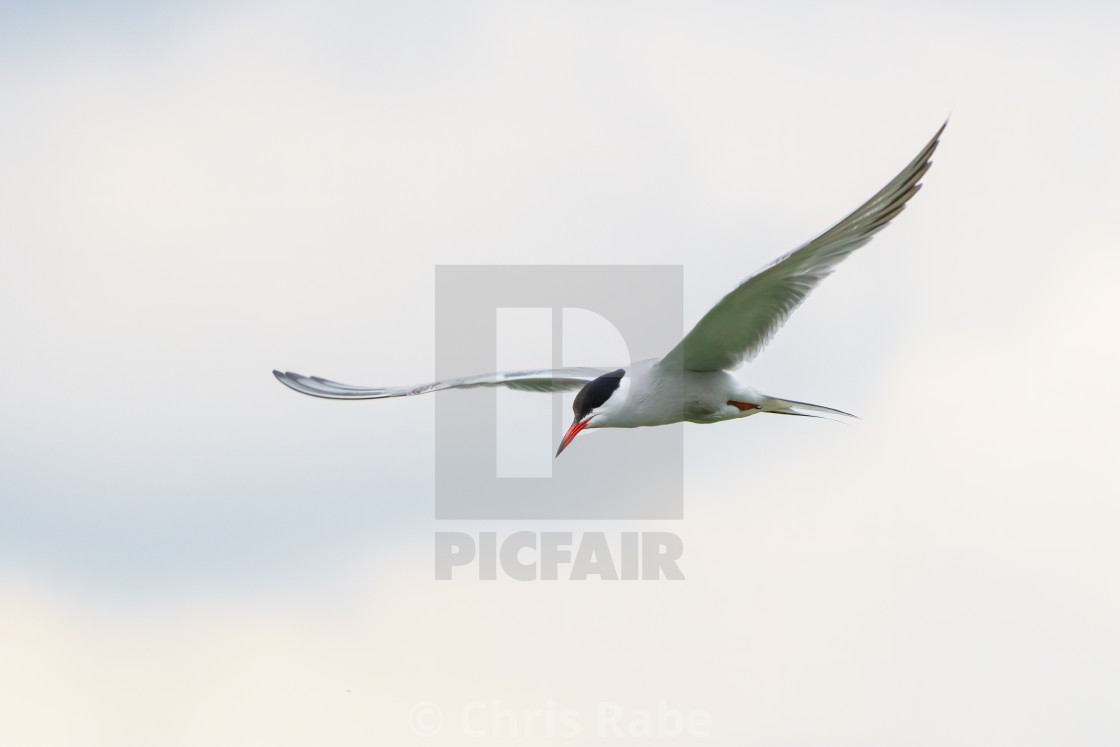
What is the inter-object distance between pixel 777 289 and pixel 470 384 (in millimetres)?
3699

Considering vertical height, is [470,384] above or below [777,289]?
below

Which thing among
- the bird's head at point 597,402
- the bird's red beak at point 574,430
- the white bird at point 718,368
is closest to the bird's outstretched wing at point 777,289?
the white bird at point 718,368

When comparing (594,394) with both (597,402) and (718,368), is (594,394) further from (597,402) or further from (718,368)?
(718,368)

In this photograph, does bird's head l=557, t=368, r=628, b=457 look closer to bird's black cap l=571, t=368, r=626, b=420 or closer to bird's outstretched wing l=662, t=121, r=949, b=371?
bird's black cap l=571, t=368, r=626, b=420

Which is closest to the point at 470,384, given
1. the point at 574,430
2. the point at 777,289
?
the point at 574,430

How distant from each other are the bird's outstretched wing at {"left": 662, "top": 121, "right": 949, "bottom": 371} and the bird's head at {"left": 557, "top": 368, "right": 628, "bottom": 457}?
536 mm

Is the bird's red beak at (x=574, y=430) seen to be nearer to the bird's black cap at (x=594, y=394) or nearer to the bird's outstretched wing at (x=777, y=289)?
the bird's black cap at (x=594, y=394)

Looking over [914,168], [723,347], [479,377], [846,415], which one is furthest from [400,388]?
[914,168]

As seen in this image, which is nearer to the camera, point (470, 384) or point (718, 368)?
point (718, 368)

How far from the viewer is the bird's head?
11.8m

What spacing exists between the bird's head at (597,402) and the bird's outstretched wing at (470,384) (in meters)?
1.14

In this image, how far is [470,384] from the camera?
44.1 ft

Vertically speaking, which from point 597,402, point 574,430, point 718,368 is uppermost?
point 718,368

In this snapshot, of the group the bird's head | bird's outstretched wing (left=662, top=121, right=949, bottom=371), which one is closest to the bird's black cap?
the bird's head
